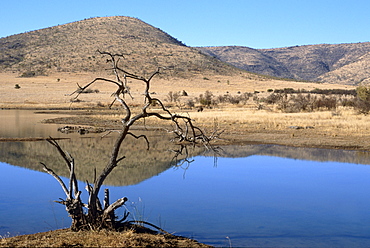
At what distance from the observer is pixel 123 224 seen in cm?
898

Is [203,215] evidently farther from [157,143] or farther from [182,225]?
[157,143]

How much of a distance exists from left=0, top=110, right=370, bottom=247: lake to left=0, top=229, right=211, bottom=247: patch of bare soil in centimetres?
140

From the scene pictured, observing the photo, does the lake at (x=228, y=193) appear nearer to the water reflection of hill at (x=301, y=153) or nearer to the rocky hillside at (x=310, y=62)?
the water reflection of hill at (x=301, y=153)

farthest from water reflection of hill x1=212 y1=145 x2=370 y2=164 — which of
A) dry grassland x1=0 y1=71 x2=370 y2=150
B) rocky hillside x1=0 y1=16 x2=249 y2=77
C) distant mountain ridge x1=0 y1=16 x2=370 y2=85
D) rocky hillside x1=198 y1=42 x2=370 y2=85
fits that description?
rocky hillside x1=198 y1=42 x2=370 y2=85

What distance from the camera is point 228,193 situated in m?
13.9

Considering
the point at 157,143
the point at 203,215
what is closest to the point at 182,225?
the point at 203,215

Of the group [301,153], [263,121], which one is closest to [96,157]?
[301,153]

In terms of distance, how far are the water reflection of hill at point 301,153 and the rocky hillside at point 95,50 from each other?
193 ft

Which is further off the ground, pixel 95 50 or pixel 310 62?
pixel 310 62

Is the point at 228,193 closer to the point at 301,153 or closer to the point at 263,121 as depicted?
the point at 301,153

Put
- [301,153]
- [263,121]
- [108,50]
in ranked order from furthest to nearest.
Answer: [108,50] < [263,121] < [301,153]

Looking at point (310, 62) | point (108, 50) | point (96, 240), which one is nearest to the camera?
point (96, 240)

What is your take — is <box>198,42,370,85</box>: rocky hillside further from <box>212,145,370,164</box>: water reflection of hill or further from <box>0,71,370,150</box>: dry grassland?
<box>212,145,370,164</box>: water reflection of hill

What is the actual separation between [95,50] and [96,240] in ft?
303
